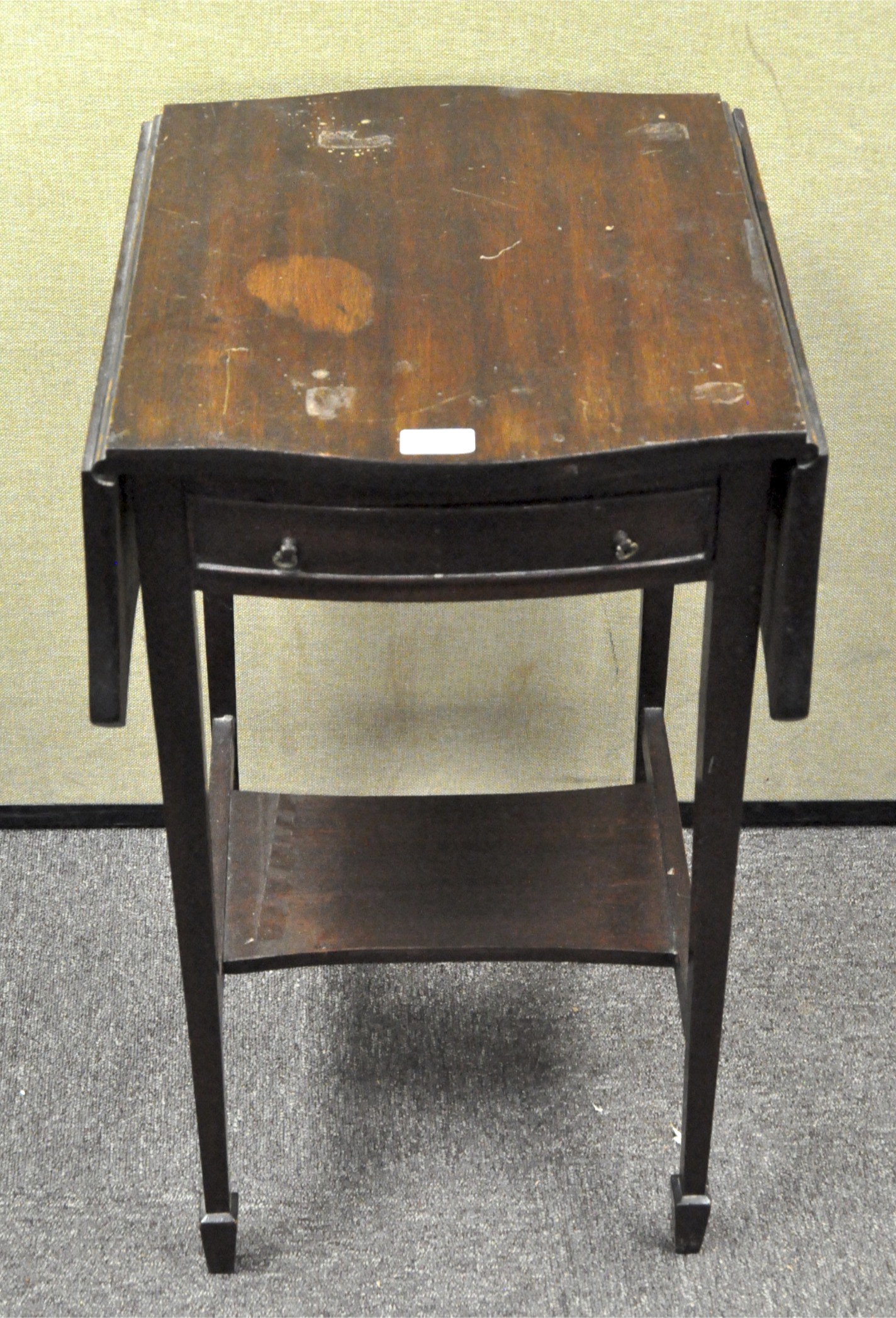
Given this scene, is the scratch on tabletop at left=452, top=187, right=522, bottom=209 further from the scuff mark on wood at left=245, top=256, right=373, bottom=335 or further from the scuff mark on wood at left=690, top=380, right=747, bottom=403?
the scuff mark on wood at left=690, top=380, right=747, bottom=403

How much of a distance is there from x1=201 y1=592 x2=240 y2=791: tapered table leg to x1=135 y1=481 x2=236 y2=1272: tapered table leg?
1.30 ft

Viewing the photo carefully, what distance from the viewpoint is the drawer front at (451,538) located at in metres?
1.22

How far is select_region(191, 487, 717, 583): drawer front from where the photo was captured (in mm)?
1219

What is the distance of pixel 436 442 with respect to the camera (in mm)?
1174

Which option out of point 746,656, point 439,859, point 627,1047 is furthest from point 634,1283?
point 746,656

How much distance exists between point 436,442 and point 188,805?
0.38 metres

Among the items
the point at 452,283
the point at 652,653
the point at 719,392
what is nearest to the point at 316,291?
the point at 452,283

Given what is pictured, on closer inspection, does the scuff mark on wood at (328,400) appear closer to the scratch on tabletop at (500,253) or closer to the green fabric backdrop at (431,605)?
the scratch on tabletop at (500,253)

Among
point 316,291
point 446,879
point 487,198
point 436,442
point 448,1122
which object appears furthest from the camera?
point 448,1122

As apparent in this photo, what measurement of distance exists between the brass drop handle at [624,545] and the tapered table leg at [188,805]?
12.0 inches

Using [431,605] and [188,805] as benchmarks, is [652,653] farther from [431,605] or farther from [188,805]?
[188,805]

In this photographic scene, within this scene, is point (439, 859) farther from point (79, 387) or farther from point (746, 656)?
point (79, 387)

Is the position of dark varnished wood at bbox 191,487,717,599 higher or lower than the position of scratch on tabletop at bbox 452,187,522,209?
lower

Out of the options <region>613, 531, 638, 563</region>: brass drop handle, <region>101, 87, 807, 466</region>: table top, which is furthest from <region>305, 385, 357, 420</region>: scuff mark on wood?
<region>613, 531, 638, 563</region>: brass drop handle
